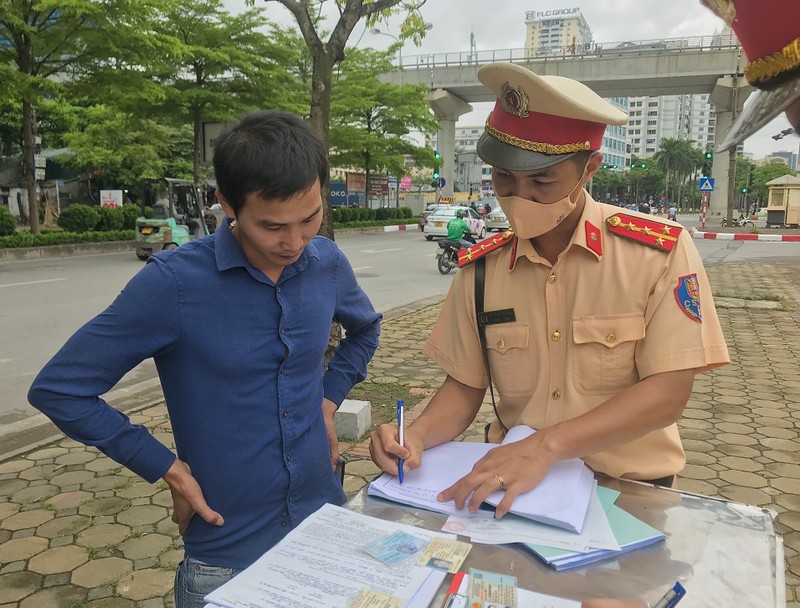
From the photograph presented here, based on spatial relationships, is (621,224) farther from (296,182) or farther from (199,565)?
(199,565)

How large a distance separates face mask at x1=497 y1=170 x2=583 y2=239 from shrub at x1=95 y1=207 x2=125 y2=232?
54.1ft

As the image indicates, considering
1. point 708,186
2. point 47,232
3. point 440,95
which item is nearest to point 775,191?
point 708,186

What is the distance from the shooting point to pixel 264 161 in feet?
4.27

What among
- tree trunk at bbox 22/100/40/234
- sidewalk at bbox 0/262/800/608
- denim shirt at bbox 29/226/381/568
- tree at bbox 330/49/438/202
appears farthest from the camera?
tree at bbox 330/49/438/202

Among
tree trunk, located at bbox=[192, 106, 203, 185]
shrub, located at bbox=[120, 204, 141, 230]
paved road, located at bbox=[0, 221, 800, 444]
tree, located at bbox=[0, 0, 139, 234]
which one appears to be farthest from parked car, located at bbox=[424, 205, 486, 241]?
tree, located at bbox=[0, 0, 139, 234]

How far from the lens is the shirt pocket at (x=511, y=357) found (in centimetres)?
151

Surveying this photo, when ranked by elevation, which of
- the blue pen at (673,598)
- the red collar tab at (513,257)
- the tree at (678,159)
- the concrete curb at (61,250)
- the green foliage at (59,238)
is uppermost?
the tree at (678,159)

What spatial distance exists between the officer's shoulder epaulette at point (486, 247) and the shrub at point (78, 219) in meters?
16.0

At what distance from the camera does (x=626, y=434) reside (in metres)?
1.29

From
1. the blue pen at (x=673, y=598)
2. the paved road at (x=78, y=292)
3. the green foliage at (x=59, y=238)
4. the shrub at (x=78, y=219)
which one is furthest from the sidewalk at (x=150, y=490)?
the shrub at (x=78, y=219)

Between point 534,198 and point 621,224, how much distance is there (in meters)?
0.21

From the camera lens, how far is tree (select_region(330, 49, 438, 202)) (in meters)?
24.3

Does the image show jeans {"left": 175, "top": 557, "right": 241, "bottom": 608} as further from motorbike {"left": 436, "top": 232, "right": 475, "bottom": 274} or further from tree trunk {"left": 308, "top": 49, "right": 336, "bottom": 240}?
motorbike {"left": 436, "top": 232, "right": 475, "bottom": 274}

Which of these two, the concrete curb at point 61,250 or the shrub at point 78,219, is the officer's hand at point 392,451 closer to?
the concrete curb at point 61,250
